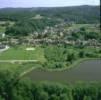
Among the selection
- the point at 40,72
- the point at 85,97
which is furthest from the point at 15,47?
the point at 85,97

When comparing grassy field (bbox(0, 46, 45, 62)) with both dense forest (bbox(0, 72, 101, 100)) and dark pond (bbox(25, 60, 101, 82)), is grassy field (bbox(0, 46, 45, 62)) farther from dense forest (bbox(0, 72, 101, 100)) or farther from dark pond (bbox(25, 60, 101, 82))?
dense forest (bbox(0, 72, 101, 100))

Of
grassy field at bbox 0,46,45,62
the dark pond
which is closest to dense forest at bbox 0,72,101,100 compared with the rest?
the dark pond

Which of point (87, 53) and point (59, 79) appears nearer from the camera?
point (59, 79)

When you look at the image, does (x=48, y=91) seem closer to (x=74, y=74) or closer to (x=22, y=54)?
(x=74, y=74)

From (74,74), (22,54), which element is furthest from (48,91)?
(22,54)

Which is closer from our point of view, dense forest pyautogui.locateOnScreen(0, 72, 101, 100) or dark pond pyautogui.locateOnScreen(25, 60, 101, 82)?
dense forest pyautogui.locateOnScreen(0, 72, 101, 100)

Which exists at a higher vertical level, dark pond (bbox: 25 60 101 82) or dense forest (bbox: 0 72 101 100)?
dense forest (bbox: 0 72 101 100)

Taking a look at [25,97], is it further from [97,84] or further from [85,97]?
[97,84]

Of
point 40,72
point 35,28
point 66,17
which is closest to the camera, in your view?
point 40,72
